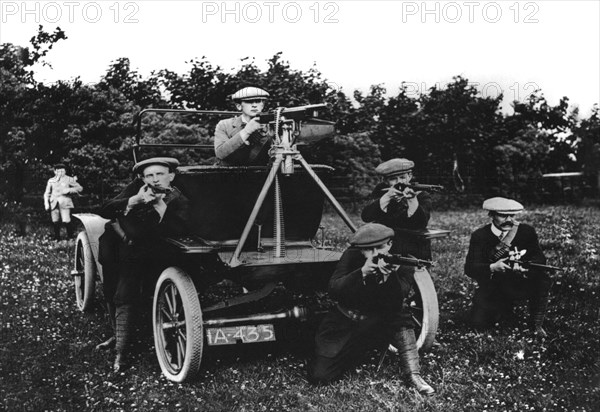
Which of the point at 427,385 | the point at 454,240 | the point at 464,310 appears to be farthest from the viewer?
the point at 454,240

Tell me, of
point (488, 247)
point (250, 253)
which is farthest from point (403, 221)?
point (250, 253)

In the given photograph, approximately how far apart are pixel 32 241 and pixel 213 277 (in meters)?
6.55

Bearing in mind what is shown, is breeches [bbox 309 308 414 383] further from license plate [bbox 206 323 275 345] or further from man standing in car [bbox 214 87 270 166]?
man standing in car [bbox 214 87 270 166]

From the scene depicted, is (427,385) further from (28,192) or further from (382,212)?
(28,192)

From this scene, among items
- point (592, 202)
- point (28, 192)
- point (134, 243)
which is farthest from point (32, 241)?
point (592, 202)

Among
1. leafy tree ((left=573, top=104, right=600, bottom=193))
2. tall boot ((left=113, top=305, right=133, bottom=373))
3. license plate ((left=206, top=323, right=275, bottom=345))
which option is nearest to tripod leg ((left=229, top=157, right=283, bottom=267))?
license plate ((left=206, top=323, right=275, bottom=345))

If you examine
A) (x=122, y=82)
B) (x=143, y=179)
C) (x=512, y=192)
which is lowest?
(x=512, y=192)

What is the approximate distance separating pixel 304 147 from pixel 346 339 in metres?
3.22

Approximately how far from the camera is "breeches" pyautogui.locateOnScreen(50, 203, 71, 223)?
11492mm

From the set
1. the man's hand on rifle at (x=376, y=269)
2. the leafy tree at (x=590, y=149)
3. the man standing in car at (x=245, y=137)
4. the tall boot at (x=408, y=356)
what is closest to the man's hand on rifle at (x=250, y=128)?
the man standing in car at (x=245, y=137)

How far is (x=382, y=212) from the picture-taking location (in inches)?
196

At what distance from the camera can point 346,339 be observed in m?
4.41

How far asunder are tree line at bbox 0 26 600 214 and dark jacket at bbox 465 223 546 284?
266 cm

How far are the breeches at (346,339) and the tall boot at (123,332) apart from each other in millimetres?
1442
